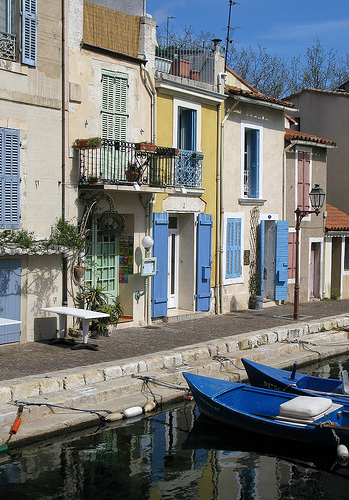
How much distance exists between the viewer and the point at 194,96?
17.0 metres

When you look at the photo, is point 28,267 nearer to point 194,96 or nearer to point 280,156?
point 194,96

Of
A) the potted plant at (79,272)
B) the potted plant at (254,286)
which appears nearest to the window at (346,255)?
the potted plant at (254,286)

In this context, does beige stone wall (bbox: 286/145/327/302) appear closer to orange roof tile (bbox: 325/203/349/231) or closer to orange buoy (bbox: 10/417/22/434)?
orange roof tile (bbox: 325/203/349/231)

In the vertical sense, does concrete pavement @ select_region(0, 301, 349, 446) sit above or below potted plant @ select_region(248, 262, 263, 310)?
below

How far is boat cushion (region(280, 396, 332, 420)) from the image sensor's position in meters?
9.34

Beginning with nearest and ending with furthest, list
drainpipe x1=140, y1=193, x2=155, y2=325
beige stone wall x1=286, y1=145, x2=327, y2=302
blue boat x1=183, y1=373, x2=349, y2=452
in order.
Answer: blue boat x1=183, y1=373, x2=349, y2=452
drainpipe x1=140, y1=193, x2=155, y2=325
beige stone wall x1=286, y1=145, x2=327, y2=302

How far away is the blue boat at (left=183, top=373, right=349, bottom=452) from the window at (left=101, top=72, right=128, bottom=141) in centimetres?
656

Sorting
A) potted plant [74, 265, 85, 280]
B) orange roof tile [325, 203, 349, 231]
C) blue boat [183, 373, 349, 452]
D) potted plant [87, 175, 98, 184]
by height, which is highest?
potted plant [87, 175, 98, 184]

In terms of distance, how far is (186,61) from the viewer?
678 inches

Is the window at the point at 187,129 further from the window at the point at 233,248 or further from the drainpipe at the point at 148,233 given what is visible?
the window at the point at 233,248

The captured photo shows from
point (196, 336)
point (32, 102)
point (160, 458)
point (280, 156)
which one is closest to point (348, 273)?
point (280, 156)

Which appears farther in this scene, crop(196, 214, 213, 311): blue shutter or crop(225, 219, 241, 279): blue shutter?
crop(225, 219, 241, 279): blue shutter

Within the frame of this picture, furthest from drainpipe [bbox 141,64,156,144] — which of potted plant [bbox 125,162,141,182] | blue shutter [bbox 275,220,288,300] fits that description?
blue shutter [bbox 275,220,288,300]

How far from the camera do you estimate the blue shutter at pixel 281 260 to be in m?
20.0
